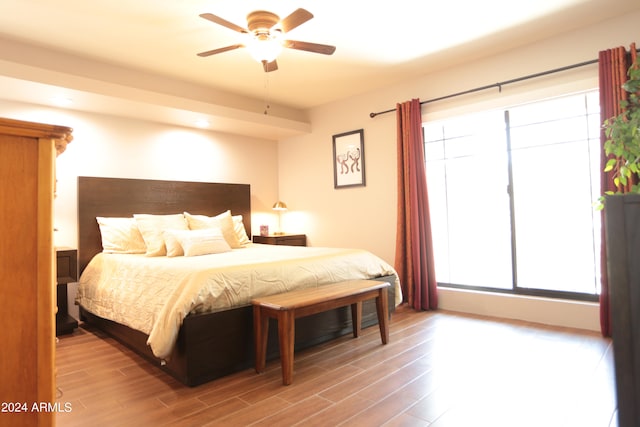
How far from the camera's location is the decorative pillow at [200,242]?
3.40m

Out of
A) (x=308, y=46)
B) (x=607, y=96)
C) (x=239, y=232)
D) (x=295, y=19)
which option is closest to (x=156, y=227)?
(x=239, y=232)

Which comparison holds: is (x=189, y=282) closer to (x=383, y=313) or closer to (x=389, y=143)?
(x=383, y=313)

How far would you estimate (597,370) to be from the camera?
2.31m

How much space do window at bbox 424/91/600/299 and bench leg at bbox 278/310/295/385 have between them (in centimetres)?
249

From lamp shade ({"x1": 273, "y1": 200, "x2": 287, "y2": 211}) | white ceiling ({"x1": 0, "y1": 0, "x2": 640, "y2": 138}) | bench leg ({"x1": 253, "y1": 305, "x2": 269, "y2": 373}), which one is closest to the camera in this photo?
bench leg ({"x1": 253, "y1": 305, "x2": 269, "y2": 373})

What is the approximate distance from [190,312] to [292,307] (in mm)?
611

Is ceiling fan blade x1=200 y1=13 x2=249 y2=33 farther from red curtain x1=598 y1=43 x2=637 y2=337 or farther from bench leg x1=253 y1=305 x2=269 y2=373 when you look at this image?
red curtain x1=598 y1=43 x2=637 y2=337

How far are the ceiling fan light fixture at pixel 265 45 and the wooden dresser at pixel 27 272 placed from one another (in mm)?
1834

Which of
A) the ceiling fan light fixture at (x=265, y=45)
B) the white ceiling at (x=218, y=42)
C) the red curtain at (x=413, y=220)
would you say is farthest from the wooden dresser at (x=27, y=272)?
the red curtain at (x=413, y=220)

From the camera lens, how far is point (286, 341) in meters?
2.23

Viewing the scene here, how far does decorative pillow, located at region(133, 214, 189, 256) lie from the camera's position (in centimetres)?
356

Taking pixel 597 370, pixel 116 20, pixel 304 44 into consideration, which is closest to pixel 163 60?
pixel 116 20

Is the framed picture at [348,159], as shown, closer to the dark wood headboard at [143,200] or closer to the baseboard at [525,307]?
the dark wood headboard at [143,200]

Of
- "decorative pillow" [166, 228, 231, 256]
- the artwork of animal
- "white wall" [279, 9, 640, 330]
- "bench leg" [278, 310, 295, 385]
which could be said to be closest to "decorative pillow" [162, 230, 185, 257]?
"decorative pillow" [166, 228, 231, 256]
